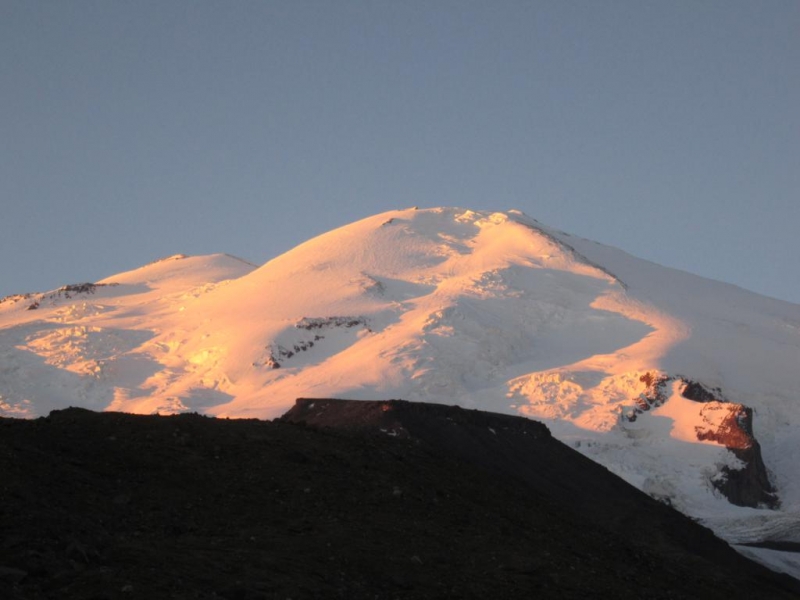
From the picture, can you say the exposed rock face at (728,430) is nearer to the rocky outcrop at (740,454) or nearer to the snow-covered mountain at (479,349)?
the rocky outcrop at (740,454)

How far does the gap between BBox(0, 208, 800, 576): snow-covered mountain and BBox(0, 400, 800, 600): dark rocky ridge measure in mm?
24393

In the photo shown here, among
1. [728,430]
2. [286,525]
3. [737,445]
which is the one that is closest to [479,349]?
[728,430]

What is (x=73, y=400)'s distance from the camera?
6297cm

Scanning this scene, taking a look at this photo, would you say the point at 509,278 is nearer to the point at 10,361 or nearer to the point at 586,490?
the point at 10,361

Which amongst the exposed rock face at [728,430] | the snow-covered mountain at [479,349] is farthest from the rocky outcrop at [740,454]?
the snow-covered mountain at [479,349]

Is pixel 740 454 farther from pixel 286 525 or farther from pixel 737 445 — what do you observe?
pixel 286 525

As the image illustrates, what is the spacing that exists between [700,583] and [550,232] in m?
64.4

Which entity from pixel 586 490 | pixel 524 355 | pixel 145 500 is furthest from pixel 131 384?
pixel 145 500

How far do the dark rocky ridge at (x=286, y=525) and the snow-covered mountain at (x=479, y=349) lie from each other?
80.0 feet

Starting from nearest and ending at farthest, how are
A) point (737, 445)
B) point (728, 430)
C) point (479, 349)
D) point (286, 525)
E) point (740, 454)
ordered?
1. point (286, 525)
2. point (740, 454)
3. point (737, 445)
4. point (728, 430)
5. point (479, 349)

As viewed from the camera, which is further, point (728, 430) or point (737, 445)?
point (728, 430)

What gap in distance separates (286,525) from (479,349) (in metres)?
48.2

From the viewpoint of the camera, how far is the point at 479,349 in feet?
219

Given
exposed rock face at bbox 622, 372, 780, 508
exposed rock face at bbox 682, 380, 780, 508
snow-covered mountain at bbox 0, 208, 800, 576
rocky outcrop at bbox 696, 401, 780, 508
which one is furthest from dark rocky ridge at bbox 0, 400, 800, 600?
exposed rock face at bbox 622, 372, 780, 508
